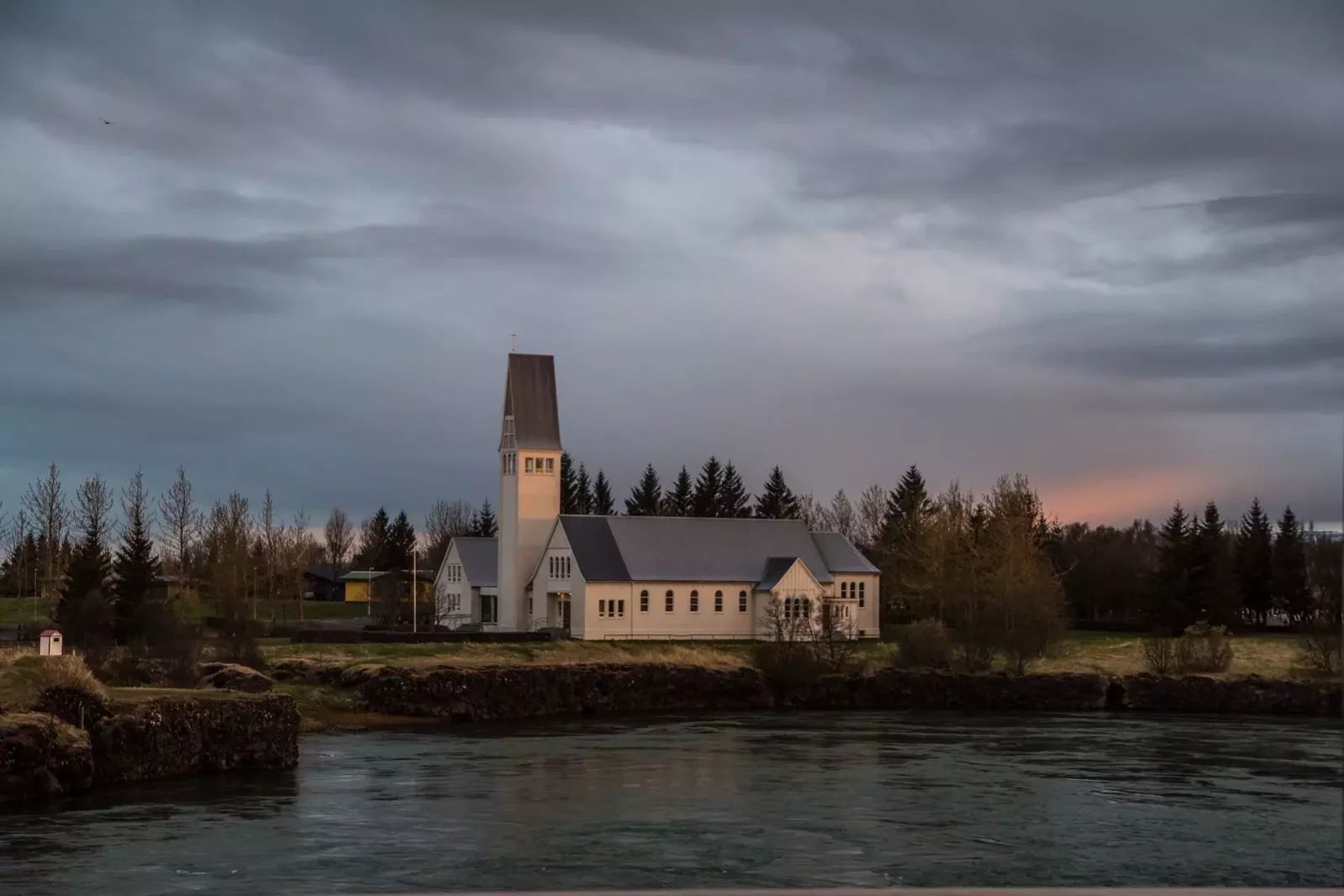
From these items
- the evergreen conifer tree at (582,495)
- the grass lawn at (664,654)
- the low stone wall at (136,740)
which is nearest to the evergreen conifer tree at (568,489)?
the evergreen conifer tree at (582,495)

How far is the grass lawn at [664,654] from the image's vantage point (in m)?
54.7

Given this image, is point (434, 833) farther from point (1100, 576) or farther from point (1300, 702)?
point (1100, 576)

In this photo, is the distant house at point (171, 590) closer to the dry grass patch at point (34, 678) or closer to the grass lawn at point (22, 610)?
the grass lawn at point (22, 610)

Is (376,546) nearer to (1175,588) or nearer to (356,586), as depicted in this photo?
(356,586)

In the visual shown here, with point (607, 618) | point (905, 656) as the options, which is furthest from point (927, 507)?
point (905, 656)

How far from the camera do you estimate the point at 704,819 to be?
2566 cm

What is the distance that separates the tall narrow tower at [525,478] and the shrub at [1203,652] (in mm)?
31729

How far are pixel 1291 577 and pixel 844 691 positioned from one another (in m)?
40.4

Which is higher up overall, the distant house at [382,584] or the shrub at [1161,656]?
the distant house at [382,584]

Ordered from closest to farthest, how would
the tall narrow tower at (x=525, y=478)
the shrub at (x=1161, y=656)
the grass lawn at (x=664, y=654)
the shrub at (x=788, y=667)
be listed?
the grass lawn at (x=664, y=654), the shrub at (x=788, y=667), the shrub at (x=1161, y=656), the tall narrow tower at (x=525, y=478)

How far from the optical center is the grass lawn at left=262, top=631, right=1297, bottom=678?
54688 millimetres

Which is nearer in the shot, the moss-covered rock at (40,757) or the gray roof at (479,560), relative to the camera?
the moss-covered rock at (40,757)

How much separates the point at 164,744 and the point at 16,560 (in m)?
61.6

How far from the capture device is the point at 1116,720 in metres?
49.2
